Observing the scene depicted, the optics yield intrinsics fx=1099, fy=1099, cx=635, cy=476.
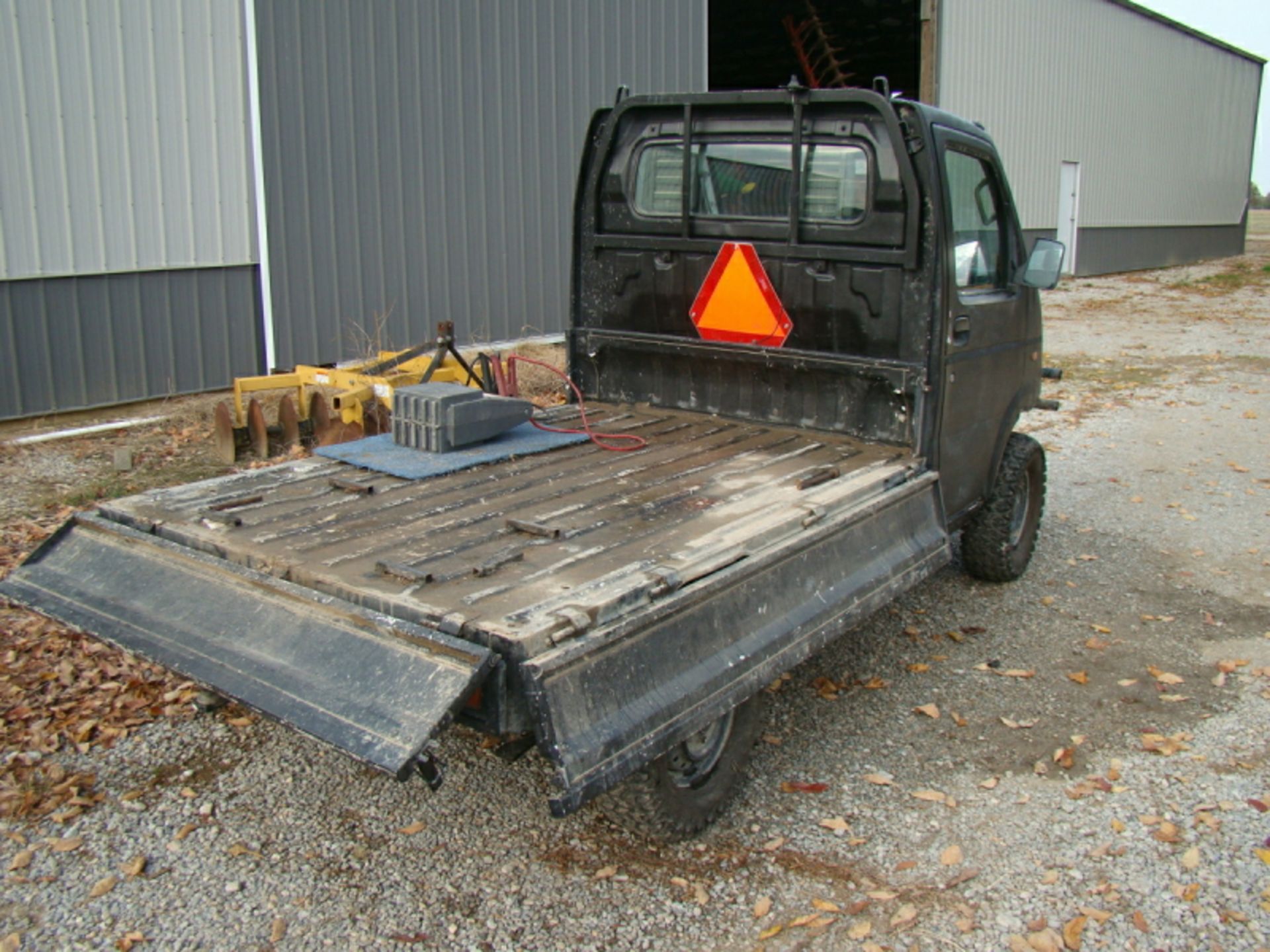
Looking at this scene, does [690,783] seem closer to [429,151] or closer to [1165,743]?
[1165,743]

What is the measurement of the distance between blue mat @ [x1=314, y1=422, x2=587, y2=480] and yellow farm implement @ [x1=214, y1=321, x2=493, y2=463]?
8.05 feet

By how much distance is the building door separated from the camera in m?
23.4

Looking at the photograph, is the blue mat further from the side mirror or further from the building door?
the building door

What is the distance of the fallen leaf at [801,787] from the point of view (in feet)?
12.0

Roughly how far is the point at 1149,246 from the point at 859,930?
27.7m

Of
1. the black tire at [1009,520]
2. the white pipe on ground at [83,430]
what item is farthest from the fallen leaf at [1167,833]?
the white pipe on ground at [83,430]

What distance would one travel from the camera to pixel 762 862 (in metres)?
3.28

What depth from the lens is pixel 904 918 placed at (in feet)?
9.96

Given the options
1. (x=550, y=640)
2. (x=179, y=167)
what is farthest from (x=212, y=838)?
(x=179, y=167)

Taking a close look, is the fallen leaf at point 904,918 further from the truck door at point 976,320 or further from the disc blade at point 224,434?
the disc blade at point 224,434

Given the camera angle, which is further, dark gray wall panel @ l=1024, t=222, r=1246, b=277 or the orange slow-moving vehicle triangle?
dark gray wall panel @ l=1024, t=222, r=1246, b=277

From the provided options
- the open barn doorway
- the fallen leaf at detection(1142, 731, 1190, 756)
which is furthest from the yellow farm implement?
the open barn doorway

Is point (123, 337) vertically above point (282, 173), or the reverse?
point (282, 173)

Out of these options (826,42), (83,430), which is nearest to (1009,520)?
(83,430)
